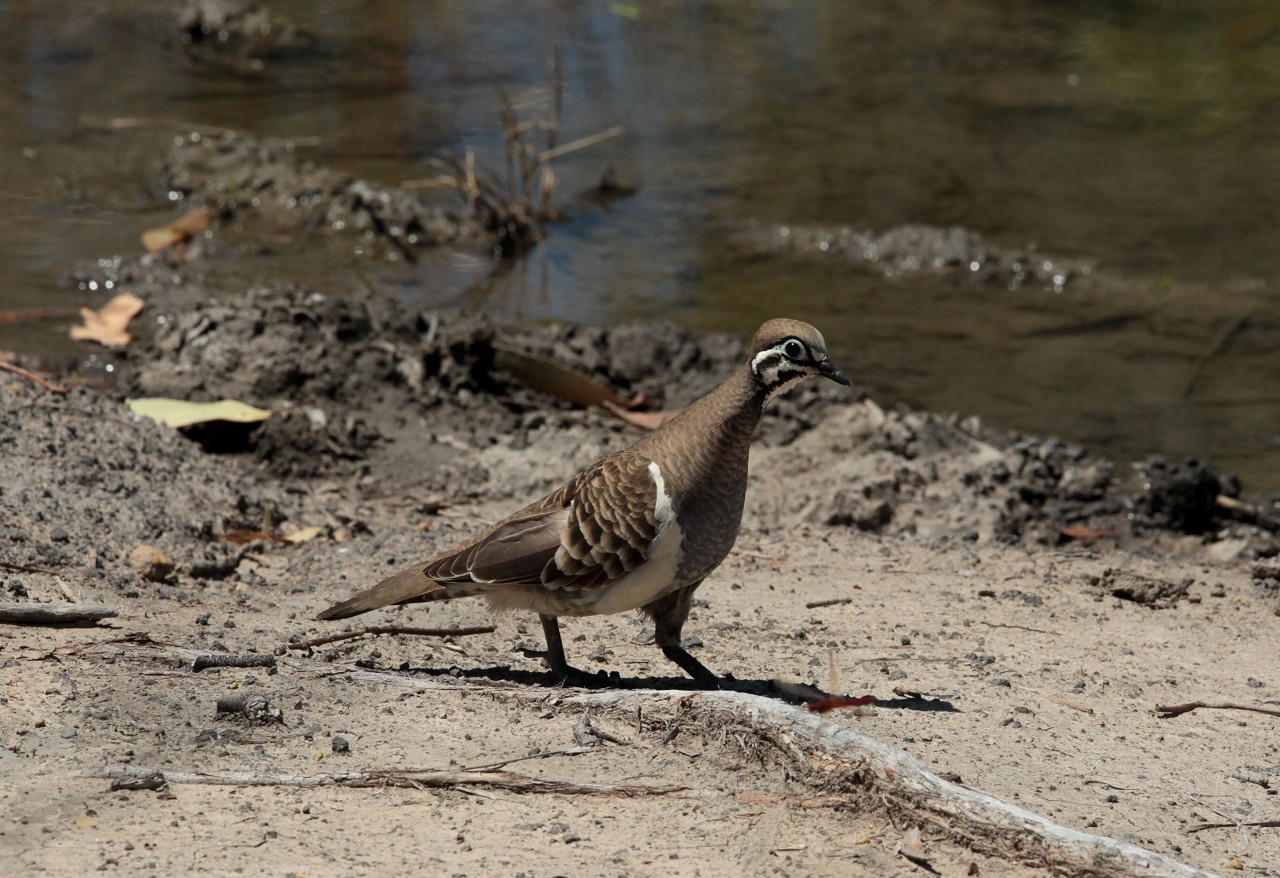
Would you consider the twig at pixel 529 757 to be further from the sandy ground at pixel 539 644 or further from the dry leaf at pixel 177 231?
the dry leaf at pixel 177 231

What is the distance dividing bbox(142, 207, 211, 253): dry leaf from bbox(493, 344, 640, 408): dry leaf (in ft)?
10.7

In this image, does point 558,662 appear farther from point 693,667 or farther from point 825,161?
point 825,161

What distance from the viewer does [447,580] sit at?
14.9 feet

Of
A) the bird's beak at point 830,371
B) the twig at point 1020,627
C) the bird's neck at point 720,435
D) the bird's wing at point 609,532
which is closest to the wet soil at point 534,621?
the twig at point 1020,627

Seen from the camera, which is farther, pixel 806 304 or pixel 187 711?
pixel 806 304

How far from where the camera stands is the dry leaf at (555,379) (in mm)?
7273

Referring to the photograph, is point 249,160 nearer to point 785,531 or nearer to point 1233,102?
point 785,531

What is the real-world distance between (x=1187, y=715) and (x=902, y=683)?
856mm

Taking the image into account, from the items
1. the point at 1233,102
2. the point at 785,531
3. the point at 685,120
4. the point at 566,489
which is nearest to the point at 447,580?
the point at 566,489

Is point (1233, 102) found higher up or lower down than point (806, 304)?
higher up

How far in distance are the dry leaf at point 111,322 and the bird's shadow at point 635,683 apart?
409 centimetres

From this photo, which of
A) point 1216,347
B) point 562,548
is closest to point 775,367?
point 562,548

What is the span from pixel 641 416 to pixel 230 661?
3.40 m

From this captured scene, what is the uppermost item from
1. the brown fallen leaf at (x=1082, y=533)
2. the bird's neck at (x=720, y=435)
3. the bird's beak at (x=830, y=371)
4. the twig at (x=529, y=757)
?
the bird's beak at (x=830, y=371)
